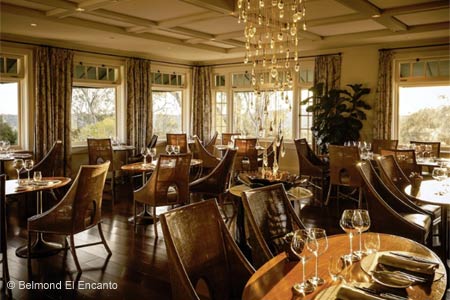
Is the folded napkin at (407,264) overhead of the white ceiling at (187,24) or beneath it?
beneath

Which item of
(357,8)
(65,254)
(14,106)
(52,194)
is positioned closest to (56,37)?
(14,106)

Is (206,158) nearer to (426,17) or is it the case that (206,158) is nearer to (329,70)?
(329,70)

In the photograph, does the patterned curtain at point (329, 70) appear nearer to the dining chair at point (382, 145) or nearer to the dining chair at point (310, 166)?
the dining chair at point (382, 145)

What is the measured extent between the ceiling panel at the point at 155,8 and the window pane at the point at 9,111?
2887 millimetres

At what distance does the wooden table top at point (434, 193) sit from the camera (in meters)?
3.19

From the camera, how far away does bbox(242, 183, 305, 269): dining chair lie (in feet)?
7.05

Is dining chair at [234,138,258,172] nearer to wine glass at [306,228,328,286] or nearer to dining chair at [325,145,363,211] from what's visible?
dining chair at [325,145,363,211]

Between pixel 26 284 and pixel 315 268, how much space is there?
8.91 feet

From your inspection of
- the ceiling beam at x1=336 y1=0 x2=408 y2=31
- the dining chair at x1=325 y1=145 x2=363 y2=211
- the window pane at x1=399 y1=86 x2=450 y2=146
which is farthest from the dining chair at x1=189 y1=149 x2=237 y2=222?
the window pane at x1=399 y1=86 x2=450 y2=146

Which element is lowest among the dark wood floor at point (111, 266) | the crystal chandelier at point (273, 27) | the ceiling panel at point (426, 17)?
the dark wood floor at point (111, 266)

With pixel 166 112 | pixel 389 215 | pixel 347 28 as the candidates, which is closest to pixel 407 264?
pixel 389 215

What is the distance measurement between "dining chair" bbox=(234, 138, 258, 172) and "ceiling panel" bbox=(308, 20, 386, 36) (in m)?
2.22

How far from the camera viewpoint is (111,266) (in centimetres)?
378

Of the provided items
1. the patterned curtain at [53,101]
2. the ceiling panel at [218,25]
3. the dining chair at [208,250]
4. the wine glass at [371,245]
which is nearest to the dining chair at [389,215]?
the wine glass at [371,245]
